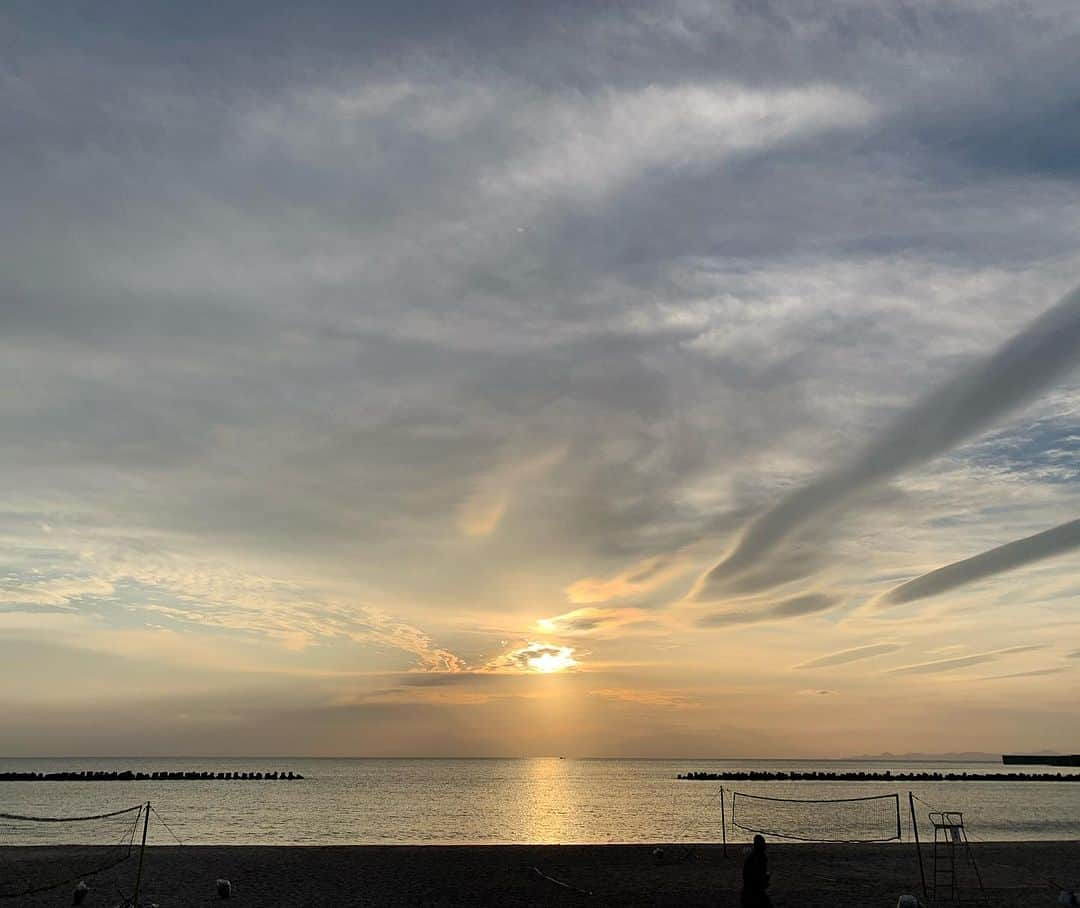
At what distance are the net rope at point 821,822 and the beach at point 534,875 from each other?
14.6 metres

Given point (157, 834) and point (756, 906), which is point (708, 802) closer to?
point (157, 834)

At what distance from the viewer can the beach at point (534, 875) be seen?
79.4 feet

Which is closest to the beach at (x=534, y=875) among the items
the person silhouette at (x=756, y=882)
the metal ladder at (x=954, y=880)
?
the metal ladder at (x=954, y=880)

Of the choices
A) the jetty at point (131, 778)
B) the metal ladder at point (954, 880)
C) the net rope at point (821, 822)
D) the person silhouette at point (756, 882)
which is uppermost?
the person silhouette at point (756, 882)

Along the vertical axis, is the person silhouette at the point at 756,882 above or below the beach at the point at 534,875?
above

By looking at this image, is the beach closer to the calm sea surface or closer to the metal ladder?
the metal ladder

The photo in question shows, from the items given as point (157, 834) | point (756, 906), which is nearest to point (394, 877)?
point (756, 906)

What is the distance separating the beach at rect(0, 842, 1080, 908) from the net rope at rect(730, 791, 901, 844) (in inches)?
573

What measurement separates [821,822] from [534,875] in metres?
51.4

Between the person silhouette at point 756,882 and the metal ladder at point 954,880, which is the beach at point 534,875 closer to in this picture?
the metal ladder at point 954,880

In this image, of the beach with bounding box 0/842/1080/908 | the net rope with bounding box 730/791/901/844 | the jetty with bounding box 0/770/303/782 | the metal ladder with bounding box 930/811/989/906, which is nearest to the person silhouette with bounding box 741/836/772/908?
the beach with bounding box 0/842/1080/908

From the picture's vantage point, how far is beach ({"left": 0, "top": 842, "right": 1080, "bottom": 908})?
24188 millimetres

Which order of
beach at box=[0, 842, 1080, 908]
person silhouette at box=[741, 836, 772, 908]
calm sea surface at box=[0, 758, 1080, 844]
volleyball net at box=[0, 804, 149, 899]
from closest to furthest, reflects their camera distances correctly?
person silhouette at box=[741, 836, 772, 908] < beach at box=[0, 842, 1080, 908] < volleyball net at box=[0, 804, 149, 899] < calm sea surface at box=[0, 758, 1080, 844]

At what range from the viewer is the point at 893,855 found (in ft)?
113
